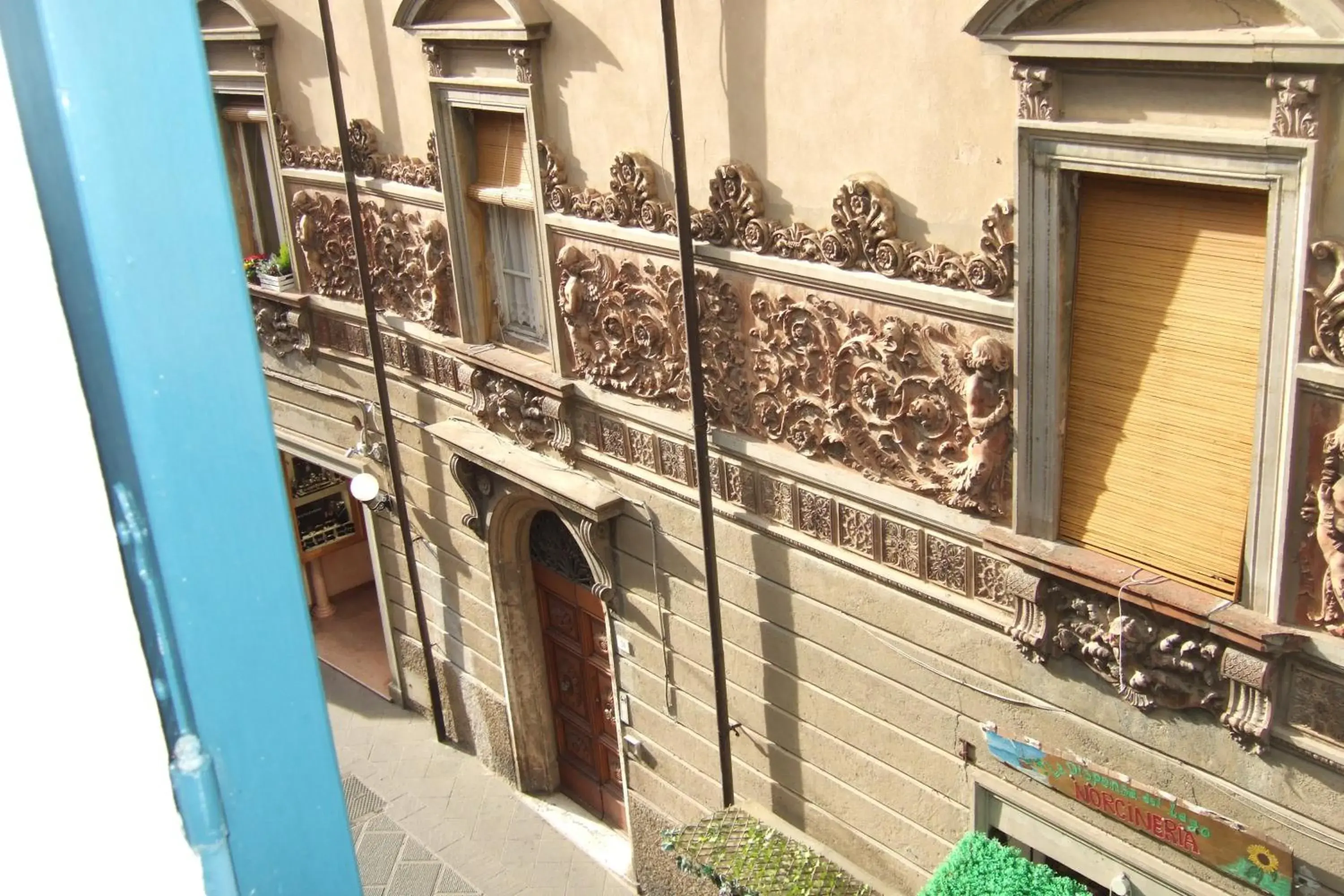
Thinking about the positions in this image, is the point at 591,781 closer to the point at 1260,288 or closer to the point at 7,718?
the point at 1260,288

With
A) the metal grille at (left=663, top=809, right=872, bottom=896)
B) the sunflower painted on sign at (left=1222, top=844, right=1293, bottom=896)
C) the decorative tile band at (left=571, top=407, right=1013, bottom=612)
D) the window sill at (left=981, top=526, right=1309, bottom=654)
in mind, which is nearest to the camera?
the window sill at (left=981, top=526, right=1309, bottom=654)

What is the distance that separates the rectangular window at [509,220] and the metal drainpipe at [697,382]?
221 centimetres

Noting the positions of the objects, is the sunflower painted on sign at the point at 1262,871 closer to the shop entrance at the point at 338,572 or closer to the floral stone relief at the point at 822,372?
the floral stone relief at the point at 822,372

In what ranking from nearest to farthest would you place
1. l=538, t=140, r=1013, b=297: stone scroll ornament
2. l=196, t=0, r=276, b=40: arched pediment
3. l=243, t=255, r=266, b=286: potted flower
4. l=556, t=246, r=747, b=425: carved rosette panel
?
l=538, t=140, r=1013, b=297: stone scroll ornament
l=556, t=246, r=747, b=425: carved rosette panel
l=196, t=0, r=276, b=40: arched pediment
l=243, t=255, r=266, b=286: potted flower

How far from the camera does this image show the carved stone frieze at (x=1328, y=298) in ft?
19.1

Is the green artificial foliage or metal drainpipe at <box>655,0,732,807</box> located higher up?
metal drainpipe at <box>655,0,732,807</box>

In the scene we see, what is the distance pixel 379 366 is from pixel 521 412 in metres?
2.32

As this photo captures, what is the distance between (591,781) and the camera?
14.0m

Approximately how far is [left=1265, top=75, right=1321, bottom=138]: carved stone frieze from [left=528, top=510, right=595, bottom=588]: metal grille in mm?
7891

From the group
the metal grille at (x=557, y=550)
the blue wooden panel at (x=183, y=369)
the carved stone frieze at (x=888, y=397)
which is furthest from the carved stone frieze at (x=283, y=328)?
the blue wooden panel at (x=183, y=369)

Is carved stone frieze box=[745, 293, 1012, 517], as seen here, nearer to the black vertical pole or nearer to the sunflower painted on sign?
the black vertical pole

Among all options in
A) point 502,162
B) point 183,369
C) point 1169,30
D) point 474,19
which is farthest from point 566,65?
A: point 183,369

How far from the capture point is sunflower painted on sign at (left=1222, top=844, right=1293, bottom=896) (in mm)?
7066

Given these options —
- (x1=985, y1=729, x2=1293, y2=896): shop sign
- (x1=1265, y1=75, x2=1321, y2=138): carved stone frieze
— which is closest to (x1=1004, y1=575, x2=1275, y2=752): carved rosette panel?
(x1=985, y1=729, x2=1293, y2=896): shop sign
